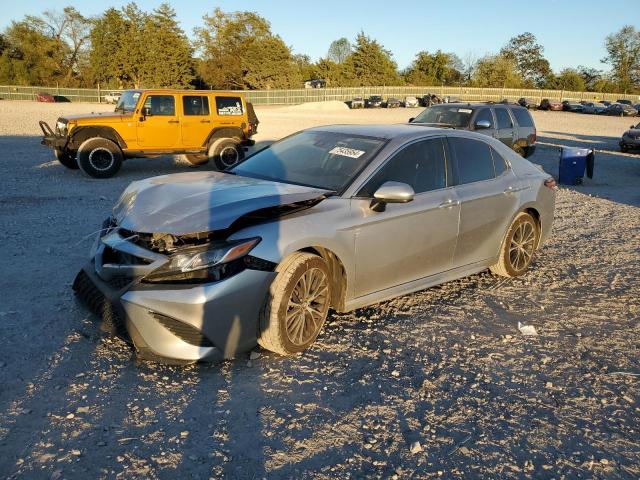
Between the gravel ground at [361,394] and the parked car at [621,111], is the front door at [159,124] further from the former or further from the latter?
the parked car at [621,111]

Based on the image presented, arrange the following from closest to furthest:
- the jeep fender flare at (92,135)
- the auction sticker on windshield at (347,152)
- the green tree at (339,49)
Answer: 1. the auction sticker on windshield at (347,152)
2. the jeep fender flare at (92,135)
3. the green tree at (339,49)

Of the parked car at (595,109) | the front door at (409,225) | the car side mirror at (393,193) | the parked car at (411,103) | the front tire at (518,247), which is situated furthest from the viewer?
the parked car at (411,103)

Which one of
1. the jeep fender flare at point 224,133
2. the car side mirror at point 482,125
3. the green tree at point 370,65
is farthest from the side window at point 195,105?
the green tree at point 370,65

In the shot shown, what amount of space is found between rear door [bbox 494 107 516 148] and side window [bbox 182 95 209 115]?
7.00 metres

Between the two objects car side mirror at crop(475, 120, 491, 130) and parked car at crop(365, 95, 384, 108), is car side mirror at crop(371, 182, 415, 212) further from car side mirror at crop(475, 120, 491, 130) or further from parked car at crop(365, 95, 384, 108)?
parked car at crop(365, 95, 384, 108)

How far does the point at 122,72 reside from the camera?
7119 centimetres

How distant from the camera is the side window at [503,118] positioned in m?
13.1

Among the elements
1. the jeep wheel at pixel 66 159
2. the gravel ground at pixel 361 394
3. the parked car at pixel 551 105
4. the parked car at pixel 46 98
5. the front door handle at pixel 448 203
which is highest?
the parked car at pixel 46 98

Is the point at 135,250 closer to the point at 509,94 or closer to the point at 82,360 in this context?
the point at 82,360

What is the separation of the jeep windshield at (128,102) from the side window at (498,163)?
9.35 metres

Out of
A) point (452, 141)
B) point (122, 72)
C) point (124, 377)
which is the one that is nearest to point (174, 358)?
point (124, 377)

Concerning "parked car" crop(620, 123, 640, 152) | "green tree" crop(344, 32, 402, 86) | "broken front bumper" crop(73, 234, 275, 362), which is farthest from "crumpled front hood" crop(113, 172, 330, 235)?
"green tree" crop(344, 32, 402, 86)

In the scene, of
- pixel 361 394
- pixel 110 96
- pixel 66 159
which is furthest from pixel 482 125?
pixel 110 96

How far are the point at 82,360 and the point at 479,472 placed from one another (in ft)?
8.68
